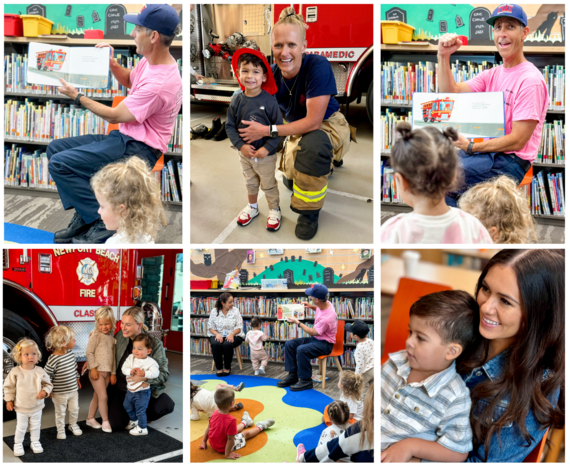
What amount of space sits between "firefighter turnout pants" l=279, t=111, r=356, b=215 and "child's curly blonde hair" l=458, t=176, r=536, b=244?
0.81 meters

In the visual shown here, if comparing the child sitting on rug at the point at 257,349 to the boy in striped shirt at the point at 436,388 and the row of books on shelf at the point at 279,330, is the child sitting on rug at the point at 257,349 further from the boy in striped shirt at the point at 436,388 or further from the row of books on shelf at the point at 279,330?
the boy in striped shirt at the point at 436,388

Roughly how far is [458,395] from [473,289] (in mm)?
483

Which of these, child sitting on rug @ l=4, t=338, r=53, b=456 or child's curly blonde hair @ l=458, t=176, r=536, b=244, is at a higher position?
child's curly blonde hair @ l=458, t=176, r=536, b=244

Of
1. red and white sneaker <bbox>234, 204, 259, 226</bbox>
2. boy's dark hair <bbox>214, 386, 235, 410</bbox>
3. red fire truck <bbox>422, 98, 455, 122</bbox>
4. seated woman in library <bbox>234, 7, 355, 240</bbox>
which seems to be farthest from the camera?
red and white sneaker <bbox>234, 204, 259, 226</bbox>

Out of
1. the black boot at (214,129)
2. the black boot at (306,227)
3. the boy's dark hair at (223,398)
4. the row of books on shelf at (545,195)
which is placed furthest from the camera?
the black boot at (214,129)

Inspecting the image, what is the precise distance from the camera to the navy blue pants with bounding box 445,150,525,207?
6.05ft

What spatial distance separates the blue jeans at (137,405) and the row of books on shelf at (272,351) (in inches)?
15.8

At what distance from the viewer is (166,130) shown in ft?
7.26

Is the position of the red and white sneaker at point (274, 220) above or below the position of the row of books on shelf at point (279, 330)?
above

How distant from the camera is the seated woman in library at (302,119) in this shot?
2.16m

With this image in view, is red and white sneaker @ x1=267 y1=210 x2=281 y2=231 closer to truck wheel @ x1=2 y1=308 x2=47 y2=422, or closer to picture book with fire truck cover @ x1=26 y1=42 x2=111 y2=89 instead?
picture book with fire truck cover @ x1=26 y1=42 x2=111 y2=89

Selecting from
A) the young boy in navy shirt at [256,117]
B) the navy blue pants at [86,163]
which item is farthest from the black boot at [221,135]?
the navy blue pants at [86,163]

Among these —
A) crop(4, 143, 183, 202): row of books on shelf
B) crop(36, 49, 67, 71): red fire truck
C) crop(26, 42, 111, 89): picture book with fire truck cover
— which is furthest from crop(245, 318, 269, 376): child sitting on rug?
crop(4, 143, 183, 202): row of books on shelf

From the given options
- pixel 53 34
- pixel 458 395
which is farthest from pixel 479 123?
pixel 53 34
